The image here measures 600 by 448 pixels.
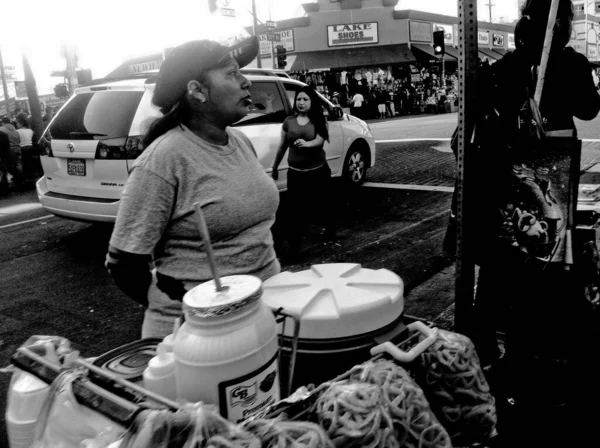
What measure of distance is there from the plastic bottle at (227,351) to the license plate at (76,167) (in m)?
6.00

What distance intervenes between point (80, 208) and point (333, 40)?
30.5 metres

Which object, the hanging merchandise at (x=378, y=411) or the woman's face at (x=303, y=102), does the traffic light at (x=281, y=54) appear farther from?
the hanging merchandise at (x=378, y=411)

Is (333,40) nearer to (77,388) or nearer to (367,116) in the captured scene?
(367,116)

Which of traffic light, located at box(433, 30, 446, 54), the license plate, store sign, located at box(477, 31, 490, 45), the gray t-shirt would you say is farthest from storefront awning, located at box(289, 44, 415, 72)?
the gray t-shirt

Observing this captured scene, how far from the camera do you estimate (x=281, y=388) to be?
1.33 m

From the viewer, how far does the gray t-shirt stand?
1.85 metres

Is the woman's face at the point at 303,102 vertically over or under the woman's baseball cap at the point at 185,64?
under

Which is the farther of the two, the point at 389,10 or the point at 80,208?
the point at 389,10

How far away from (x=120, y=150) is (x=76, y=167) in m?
0.77

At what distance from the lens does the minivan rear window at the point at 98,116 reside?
256 inches

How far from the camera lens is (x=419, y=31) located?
3622 centimetres

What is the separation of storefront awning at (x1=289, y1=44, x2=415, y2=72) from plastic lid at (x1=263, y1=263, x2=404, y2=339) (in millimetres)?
33463

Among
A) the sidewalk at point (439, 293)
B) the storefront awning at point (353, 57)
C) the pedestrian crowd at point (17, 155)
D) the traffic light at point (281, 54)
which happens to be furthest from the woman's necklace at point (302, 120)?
the storefront awning at point (353, 57)

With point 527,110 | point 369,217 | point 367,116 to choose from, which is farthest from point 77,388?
point 367,116
